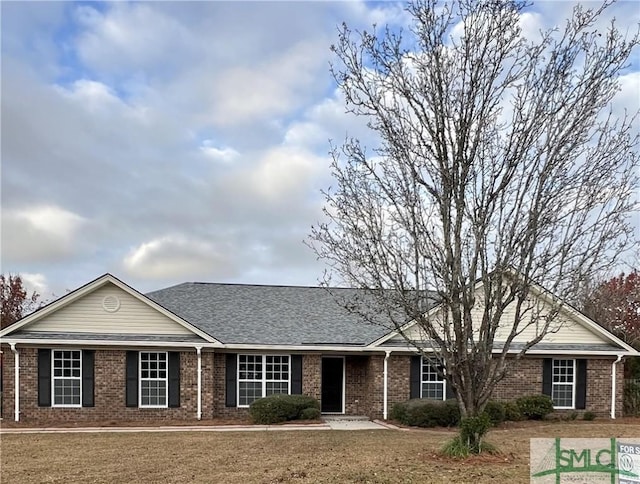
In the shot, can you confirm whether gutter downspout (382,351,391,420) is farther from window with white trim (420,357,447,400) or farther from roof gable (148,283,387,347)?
window with white trim (420,357,447,400)

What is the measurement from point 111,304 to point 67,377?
2.51m

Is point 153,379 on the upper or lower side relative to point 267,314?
lower

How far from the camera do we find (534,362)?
63.5 ft

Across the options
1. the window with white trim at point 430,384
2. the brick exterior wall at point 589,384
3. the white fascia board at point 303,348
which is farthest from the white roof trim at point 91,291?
the brick exterior wall at point 589,384

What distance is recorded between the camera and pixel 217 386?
18.6 m

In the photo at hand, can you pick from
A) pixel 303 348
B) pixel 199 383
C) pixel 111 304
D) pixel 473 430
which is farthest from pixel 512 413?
pixel 111 304

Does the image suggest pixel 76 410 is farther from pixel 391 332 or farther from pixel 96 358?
pixel 391 332

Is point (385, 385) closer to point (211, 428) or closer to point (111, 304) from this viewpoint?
point (211, 428)

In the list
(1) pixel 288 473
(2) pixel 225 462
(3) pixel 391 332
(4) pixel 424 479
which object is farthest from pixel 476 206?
(3) pixel 391 332

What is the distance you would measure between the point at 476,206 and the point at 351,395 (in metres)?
10.8

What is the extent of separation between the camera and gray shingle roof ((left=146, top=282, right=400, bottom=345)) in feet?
63.4

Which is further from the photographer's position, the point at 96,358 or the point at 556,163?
the point at 96,358

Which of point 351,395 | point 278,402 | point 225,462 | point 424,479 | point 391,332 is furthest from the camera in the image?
point 351,395

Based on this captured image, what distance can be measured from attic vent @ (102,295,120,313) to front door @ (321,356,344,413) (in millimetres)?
7096
